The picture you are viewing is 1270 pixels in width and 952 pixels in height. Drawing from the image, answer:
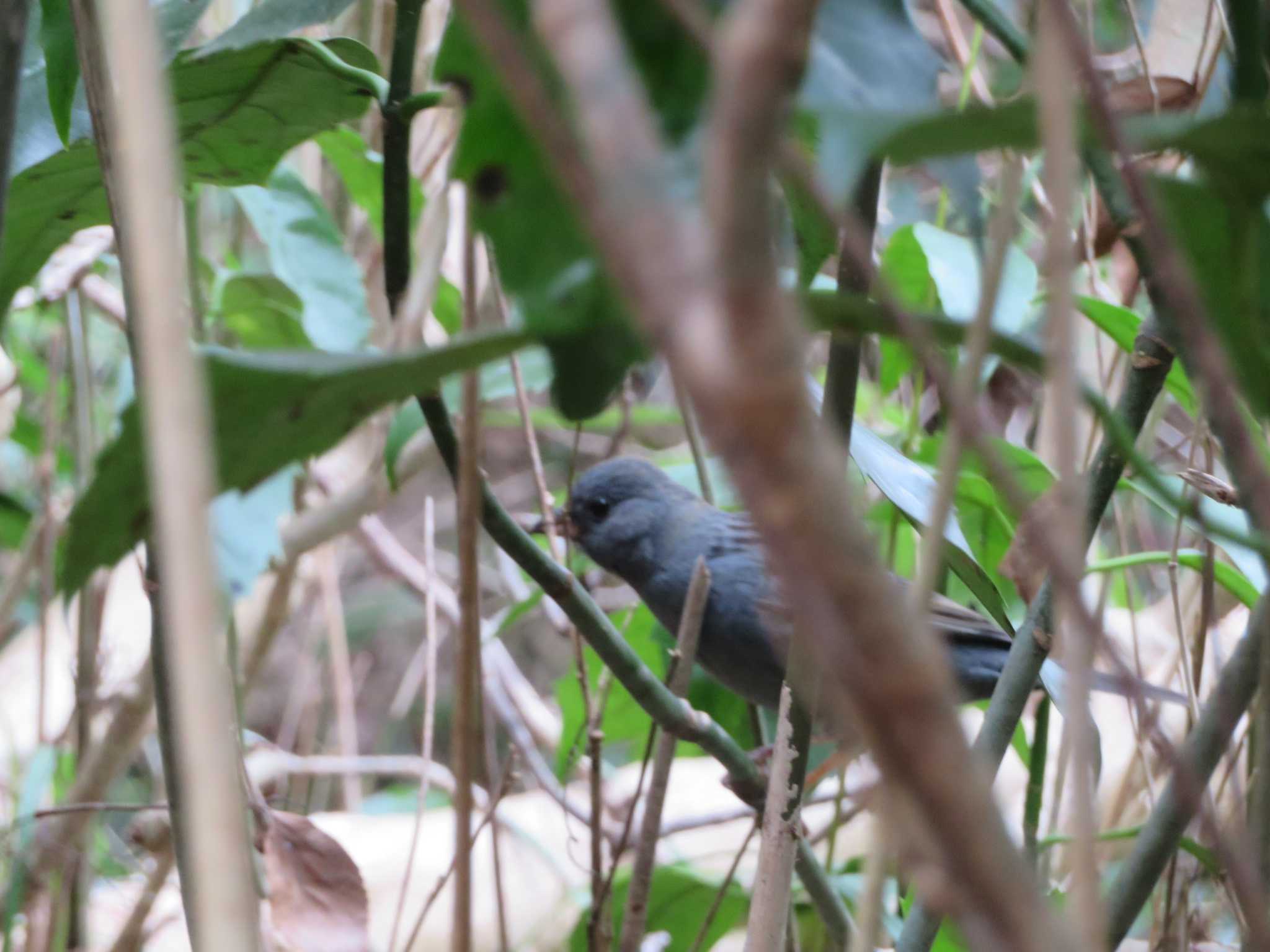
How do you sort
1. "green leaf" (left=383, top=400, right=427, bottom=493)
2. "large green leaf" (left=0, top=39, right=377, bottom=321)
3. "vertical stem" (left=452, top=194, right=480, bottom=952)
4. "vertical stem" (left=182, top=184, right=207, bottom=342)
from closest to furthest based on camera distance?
"vertical stem" (left=452, top=194, right=480, bottom=952), "large green leaf" (left=0, top=39, right=377, bottom=321), "green leaf" (left=383, top=400, right=427, bottom=493), "vertical stem" (left=182, top=184, right=207, bottom=342)

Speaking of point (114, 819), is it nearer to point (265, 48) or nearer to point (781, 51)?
point (265, 48)

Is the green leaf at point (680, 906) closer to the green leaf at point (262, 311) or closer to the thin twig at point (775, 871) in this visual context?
the thin twig at point (775, 871)

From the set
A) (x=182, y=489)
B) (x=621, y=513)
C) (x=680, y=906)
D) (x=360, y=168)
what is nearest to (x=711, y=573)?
(x=621, y=513)

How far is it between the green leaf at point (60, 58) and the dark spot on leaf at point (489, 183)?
0.41 metres

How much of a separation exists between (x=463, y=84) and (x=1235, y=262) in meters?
0.28

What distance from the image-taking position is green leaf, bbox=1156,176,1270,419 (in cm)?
40

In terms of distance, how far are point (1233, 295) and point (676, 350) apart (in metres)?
0.28

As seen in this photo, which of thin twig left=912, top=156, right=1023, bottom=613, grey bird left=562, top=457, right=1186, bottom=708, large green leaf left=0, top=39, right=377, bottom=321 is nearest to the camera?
thin twig left=912, top=156, right=1023, bottom=613

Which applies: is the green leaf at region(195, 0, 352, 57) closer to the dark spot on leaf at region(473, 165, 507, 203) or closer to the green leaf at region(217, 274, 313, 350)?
the dark spot on leaf at region(473, 165, 507, 203)

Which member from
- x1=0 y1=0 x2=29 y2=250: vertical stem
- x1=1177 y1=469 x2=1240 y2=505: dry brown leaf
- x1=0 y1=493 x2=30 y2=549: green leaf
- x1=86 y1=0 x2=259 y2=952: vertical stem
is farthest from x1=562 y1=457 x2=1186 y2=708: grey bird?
x1=86 y1=0 x2=259 y2=952: vertical stem

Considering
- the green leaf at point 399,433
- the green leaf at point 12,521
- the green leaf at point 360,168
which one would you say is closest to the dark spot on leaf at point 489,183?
the green leaf at point 399,433

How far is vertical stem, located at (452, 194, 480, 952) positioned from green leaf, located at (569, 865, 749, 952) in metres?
0.76

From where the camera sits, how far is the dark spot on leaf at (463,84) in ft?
1.42

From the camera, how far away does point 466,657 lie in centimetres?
53
